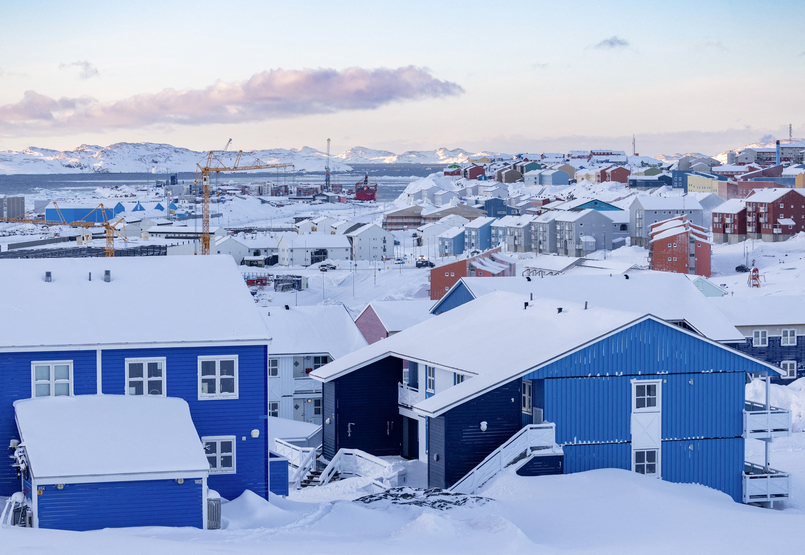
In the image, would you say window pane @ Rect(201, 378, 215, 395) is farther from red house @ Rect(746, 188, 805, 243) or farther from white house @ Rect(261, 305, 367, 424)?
red house @ Rect(746, 188, 805, 243)

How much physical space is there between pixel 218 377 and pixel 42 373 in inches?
124

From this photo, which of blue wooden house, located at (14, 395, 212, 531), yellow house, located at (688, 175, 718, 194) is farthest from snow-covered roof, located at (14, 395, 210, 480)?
yellow house, located at (688, 175, 718, 194)

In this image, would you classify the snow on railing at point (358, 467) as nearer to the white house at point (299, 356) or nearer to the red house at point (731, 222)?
the white house at point (299, 356)

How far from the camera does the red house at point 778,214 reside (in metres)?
89.2

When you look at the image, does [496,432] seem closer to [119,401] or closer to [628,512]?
[628,512]

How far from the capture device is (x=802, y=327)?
4156 centimetres

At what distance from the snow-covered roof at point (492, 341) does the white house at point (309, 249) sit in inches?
2928

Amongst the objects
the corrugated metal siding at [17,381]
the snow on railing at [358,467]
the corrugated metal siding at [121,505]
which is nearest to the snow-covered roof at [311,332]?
the snow on railing at [358,467]

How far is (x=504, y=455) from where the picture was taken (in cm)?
1972

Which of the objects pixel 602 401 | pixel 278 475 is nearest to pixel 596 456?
pixel 602 401

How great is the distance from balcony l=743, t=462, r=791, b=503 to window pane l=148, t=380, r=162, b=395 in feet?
41.8

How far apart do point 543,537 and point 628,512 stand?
2.29 m

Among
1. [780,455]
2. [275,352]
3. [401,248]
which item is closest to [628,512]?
[780,455]

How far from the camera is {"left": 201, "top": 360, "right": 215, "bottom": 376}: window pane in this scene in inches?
731
